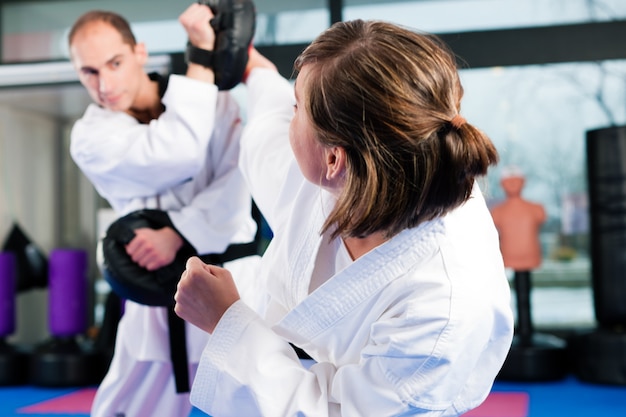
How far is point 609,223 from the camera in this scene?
445cm

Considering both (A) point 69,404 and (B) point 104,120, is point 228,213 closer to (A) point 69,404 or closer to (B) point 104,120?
(B) point 104,120

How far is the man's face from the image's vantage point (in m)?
2.14

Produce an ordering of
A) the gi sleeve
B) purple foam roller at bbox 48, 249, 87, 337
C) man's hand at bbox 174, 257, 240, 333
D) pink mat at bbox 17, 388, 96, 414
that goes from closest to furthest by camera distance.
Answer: man's hand at bbox 174, 257, 240, 333, the gi sleeve, pink mat at bbox 17, 388, 96, 414, purple foam roller at bbox 48, 249, 87, 337

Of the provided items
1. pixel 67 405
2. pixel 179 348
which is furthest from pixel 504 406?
pixel 67 405

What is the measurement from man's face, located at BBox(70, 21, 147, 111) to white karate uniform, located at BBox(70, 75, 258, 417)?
0.06 metres

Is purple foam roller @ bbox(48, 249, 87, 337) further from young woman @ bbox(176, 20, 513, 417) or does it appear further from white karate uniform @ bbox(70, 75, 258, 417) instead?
young woman @ bbox(176, 20, 513, 417)

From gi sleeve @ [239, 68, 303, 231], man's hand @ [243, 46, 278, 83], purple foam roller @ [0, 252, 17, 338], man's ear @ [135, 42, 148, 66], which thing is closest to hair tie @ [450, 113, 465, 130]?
gi sleeve @ [239, 68, 303, 231]

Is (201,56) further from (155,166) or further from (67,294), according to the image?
(67,294)

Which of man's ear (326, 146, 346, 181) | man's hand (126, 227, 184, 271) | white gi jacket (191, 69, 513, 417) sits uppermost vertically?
man's ear (326, 146, 346, 181)

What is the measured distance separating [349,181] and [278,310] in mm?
398

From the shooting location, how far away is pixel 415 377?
1.12 meters

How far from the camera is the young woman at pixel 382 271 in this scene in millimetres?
1124

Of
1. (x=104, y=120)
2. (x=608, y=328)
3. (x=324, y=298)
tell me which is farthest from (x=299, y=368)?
(x=608, y=328)

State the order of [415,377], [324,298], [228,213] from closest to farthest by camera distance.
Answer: [415,377] → [324,298] → [228,213]
